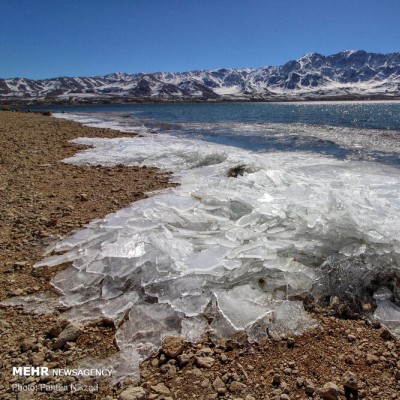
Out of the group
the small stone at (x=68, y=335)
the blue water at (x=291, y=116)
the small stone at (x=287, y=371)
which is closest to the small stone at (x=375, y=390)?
the small stone at (x=287, y=371)

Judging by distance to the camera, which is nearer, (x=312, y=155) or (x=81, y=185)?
(x=81, y=185)

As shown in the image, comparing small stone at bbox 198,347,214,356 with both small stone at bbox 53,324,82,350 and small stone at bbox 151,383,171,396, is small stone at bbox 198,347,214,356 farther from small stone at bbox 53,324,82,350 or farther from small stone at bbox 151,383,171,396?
small stone at bbox 53,324,82,350

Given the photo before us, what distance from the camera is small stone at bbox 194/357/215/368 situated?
2688 millimetres

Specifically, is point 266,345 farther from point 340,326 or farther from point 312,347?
point 340,326

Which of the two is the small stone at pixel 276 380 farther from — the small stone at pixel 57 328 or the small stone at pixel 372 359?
the small stone at pixel 57 328

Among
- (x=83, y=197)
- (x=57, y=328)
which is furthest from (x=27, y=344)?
(x=83, y=197)

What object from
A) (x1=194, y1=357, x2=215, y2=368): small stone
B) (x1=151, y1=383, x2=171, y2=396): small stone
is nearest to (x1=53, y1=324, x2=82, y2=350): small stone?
(x1=151, y1=383, x2=171, y2=396): small stone

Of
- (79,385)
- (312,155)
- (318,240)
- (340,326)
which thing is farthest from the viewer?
(312,155)

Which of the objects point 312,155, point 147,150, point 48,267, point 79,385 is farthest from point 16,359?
point 312,155

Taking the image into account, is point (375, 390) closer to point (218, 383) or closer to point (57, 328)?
point (218, 383)

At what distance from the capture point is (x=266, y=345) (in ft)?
9.43

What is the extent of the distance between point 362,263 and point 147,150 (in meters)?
10.7

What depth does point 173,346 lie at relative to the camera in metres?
2.83

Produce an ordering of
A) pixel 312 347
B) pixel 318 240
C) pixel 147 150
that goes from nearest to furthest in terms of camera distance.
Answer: pixel 312 347 < pixel 318 240 < pixel 147 150
